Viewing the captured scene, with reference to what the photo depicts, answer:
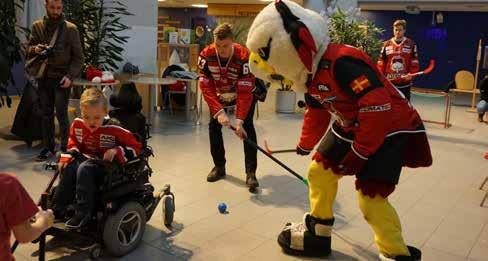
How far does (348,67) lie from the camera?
7.53 feet

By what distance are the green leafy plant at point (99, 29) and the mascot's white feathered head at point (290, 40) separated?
139 inches

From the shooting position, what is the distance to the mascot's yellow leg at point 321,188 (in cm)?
268

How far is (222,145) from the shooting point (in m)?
4.16

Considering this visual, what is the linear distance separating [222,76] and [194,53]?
4.79m

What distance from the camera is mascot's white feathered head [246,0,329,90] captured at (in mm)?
2375

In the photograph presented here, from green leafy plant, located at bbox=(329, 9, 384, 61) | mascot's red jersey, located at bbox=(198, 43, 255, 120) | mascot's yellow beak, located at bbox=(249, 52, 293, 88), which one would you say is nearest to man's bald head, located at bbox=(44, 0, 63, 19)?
mascot's red jersey, located at bbox=(198, 43, 255, 120)

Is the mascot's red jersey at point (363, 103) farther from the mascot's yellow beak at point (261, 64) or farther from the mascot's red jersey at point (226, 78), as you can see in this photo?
the mascot's red jersey at point (226, 78)

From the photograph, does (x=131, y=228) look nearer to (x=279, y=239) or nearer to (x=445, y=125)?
(x=279, y=239)

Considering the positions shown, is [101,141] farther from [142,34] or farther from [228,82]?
[142,34]

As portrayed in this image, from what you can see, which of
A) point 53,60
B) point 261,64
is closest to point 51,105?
point 53,60

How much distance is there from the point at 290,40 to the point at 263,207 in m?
1.50

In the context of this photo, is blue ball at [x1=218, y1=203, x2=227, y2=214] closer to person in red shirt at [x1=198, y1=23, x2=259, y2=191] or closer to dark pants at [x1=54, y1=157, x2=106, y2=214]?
person in red shirt at [x1=198, y1=23, x2=259, y2=191]

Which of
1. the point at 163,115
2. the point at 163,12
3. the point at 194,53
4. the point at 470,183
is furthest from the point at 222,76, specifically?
the point at 163,12

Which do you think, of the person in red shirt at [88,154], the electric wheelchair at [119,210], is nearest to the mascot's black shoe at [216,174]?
the electric wheelchair at [119,210]
